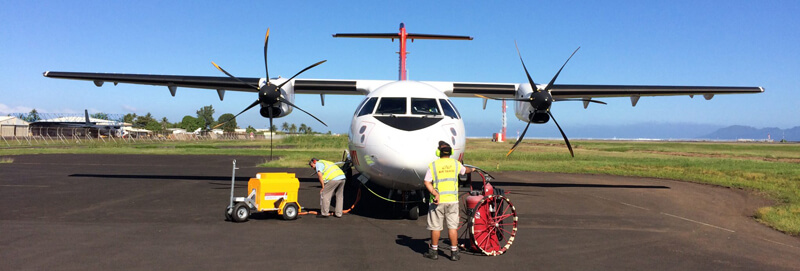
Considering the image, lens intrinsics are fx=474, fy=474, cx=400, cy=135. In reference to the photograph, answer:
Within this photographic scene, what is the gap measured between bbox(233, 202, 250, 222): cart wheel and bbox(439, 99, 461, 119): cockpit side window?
4113 mm

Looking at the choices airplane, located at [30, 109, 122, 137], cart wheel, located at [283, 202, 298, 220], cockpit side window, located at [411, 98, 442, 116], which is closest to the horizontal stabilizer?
cockpit side window, located at [411, 98, 442, 116]

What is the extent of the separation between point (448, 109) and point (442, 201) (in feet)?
11.2

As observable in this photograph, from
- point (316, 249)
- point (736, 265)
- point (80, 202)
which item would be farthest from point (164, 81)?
point (736, 265)

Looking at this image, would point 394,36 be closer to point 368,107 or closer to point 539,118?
point 539,118

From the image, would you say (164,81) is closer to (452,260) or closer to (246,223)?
(246,223)

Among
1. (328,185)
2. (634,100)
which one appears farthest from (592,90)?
(328,185)

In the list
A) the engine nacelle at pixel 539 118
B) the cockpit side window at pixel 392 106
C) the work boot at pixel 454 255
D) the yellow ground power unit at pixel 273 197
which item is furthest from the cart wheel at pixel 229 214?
the engine nacelle at pixel 539 118

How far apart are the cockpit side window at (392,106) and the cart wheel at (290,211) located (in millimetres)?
2410

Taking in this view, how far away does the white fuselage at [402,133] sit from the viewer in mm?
7672

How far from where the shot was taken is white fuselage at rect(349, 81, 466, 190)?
7.67m

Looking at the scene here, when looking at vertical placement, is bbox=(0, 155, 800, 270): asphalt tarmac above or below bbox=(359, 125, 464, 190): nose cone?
below

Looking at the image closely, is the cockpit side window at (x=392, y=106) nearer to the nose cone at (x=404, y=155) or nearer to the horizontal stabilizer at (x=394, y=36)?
the nose cone at (x=404, y=155)

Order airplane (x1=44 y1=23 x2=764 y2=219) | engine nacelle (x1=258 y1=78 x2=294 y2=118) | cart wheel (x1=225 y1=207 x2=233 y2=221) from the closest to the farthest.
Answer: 1. airplane (x1=44 y1=23 x2=764 y2=219)
2. cart wheel (x1=225 y1=207 x2=233 y2=221)
3. engine nacelle (x1=258 y1=78 x2=294 y2=118)

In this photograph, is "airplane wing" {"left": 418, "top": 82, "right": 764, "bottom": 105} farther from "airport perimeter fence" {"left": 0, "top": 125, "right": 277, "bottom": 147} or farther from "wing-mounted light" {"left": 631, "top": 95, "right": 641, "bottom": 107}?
"airport perimeter fence" {"left": 0, "top": 125, "right": 277, "bottom": 147}
